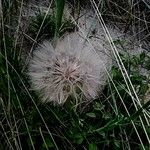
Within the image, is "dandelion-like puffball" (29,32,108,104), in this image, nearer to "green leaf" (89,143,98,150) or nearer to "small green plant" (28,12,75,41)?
"green leaf" (89,143,98,150)

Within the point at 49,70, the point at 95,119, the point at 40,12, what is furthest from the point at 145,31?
the point at 49,70

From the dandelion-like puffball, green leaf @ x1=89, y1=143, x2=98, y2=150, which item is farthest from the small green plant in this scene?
green leaf @ x1=89, y1=143, x2=98, y2=150

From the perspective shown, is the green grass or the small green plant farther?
the small green plant

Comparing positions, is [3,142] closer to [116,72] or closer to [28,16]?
[116,72]

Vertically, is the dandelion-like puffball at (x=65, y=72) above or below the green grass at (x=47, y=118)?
above

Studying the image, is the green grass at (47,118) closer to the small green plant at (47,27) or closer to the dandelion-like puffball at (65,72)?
the dandelion-like puffball at (65,72)

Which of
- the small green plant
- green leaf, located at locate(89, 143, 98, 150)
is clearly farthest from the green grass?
the small green plant

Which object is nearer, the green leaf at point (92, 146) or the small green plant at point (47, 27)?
the green leaf at point (92, 146)

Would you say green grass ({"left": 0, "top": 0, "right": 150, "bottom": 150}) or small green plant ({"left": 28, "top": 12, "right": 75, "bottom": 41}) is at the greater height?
small green plant ({"left": 28, "top": 12, "right": 75, "bottom": 41})

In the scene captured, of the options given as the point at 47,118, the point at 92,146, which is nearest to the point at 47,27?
the point at 47,118

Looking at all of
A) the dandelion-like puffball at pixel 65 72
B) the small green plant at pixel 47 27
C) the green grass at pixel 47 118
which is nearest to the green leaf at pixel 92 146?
the green grass at pixel 47 118
